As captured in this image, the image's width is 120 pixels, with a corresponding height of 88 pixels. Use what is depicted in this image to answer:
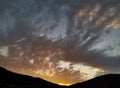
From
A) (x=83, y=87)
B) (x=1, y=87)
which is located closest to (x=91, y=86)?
(x=83, y=87)

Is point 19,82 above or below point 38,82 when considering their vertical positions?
below

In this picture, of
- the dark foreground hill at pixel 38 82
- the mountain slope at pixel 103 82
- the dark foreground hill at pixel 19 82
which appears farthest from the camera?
the dark foreground hill at pixel 19 82

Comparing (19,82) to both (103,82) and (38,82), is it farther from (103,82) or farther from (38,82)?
(103,82)

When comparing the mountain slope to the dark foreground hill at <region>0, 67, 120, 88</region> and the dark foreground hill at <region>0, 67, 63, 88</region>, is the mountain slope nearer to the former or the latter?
the dark foreground hill at <region>0, 67, 120, 88</region>

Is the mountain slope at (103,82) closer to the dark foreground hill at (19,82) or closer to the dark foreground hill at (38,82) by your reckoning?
the dark foreground hill at (38,82)

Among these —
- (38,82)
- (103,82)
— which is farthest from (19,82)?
(103,82)

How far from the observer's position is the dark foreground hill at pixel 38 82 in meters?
21.7

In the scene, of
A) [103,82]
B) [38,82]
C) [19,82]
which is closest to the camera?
[103,82]

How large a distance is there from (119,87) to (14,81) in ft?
38.5

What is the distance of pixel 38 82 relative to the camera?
82.3 feet

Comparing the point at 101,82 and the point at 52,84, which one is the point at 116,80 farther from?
the point at 52,84

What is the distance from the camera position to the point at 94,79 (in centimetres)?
2278

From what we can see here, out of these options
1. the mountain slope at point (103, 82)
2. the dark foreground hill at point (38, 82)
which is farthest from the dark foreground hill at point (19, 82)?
the mountain slope at point (103, 82)

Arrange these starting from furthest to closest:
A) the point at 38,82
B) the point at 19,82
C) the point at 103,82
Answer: the point at 38,82
the point at 19,82
the point at 103,82
